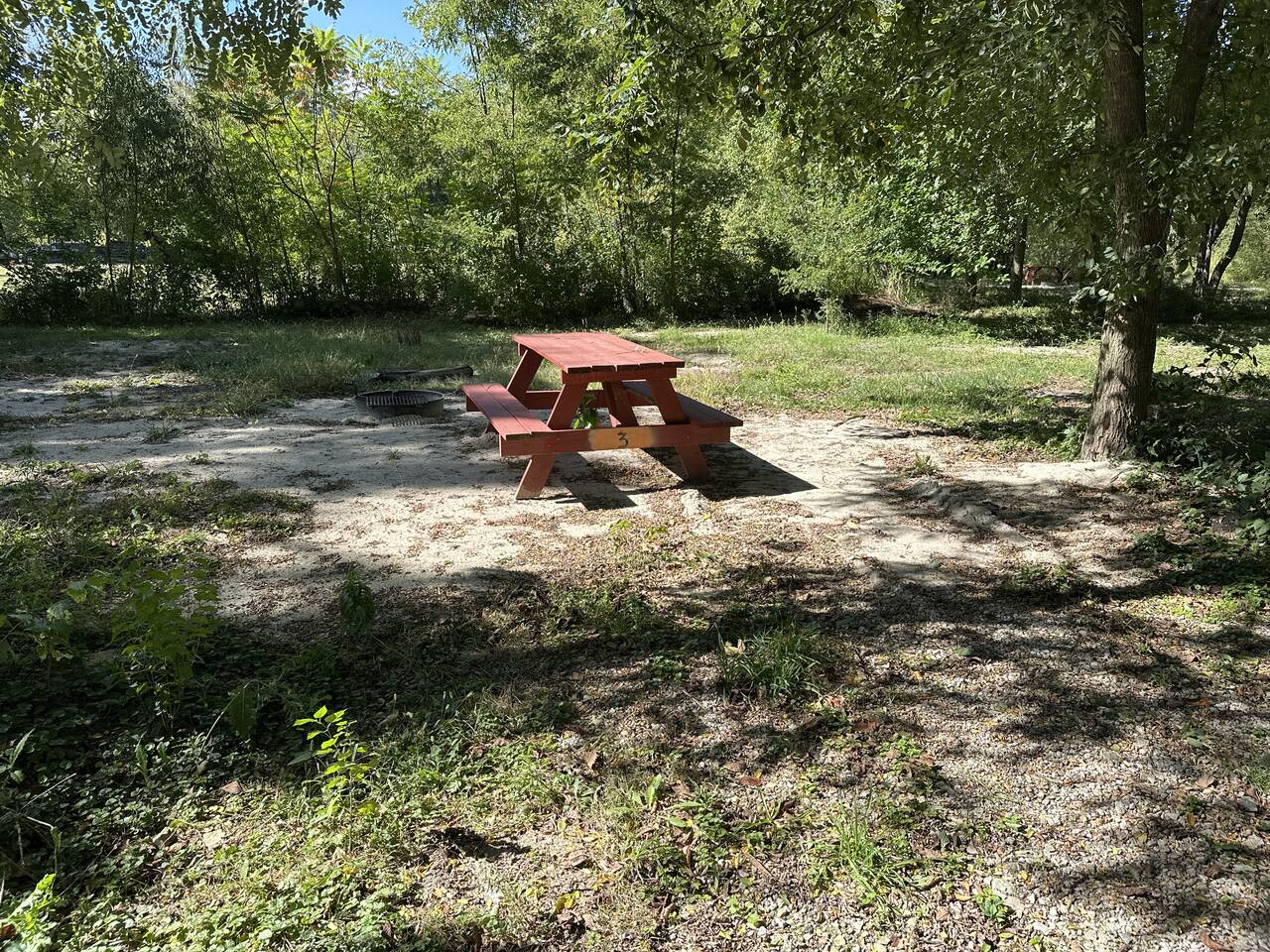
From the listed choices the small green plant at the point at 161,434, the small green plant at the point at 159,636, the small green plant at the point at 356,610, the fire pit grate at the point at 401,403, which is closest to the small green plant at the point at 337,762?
the small green plant at the point at 159,636

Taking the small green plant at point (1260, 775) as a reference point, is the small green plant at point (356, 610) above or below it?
above

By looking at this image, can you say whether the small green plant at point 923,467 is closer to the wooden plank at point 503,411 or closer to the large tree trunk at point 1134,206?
the large tree trunk at point 1134,206

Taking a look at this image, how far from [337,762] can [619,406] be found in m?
4.16

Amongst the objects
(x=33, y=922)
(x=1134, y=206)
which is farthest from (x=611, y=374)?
(x=33, y=922)

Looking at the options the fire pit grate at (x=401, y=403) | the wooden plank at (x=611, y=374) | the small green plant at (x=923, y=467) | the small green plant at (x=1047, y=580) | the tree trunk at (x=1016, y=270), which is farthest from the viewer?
the tree trunk at (x=1016, y=270)

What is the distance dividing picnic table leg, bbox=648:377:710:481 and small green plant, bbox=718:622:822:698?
223 cm

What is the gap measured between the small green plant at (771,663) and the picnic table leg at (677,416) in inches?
88.0

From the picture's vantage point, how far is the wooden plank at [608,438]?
15.9 feet

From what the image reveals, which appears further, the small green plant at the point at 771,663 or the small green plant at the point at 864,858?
the small green plant at the point at 771,663

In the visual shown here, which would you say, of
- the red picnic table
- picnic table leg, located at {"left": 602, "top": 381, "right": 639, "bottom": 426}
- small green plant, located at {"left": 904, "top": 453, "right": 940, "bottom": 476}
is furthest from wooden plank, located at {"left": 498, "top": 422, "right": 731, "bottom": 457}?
small green plant, located at {"left": 904, "top": 453, "right": 940, "bottom": 476}

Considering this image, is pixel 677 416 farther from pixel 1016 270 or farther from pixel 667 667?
pixel 1016 270

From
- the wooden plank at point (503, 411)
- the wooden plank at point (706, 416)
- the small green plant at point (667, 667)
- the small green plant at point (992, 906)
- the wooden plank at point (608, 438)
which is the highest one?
the wooden plank at point (503, 411)

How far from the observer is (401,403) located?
7414 mm

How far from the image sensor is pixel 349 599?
10.7ft
